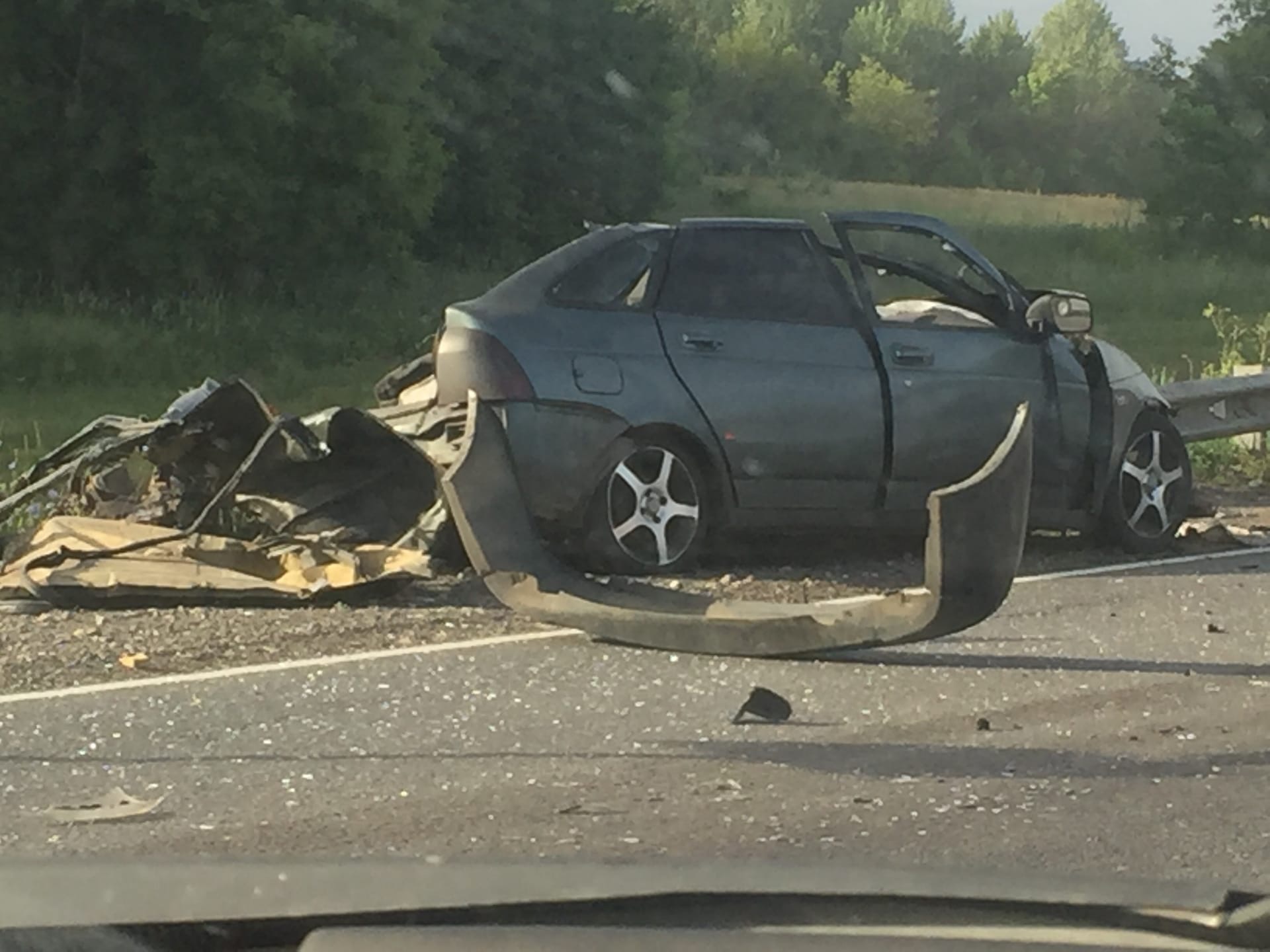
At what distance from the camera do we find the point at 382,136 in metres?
40.8

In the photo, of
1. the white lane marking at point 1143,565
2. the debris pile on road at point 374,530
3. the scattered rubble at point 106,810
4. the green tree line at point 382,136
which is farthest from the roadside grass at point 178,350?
the scattered rubble at point 106,810

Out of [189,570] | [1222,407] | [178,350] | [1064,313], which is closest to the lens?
[189,570]

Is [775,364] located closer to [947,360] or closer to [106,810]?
[947,360]

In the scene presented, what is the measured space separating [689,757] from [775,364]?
4141mm

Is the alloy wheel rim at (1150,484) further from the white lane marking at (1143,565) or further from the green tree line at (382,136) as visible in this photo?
the green tree line at (382,136)

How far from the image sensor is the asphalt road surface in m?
5.24

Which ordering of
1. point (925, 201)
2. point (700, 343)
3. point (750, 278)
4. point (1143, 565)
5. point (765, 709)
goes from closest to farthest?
1. point (765, 709)
2. point (700, 343)
3. point (750, 278)
4. point (1143, 565)
5. point (925, 201)

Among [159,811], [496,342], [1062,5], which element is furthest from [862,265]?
[1062,5]

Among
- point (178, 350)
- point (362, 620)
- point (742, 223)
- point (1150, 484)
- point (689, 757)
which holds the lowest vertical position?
point (178, 350)

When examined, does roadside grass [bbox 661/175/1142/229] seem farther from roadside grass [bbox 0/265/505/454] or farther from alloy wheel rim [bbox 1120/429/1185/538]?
alloy wheel rim [bbox 1120/429/1185/538]

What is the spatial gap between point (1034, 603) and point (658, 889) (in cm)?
730

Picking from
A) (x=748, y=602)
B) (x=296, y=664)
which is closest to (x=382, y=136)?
(x=748, y=602)

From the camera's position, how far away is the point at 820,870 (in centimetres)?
243

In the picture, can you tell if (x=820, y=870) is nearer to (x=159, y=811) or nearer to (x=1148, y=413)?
(x=159, y=811)
